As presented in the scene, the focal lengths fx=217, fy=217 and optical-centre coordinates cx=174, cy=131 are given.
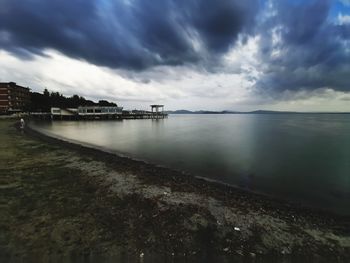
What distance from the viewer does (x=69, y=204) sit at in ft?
25.2

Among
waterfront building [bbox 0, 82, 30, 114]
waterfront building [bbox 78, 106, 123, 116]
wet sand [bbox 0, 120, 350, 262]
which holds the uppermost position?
waterfront building [bbox 0, 82, 30, 114]

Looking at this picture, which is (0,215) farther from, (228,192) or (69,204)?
(228,192)

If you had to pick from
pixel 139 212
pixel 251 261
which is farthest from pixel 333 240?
pixel 139 212

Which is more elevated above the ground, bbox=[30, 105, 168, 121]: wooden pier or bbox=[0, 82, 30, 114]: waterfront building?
bbox=[0, 82, 30, 114]: waterfront building

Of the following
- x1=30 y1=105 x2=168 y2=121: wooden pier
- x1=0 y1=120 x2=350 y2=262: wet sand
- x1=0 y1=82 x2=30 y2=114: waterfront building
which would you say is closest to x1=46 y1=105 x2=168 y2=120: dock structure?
x1=30 y1=105 x2=168 y2=121: wooden pier

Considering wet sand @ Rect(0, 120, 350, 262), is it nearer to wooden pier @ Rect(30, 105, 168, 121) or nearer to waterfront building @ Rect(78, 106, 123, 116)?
wooden pier @ Rect(30, 105, 168, 121)

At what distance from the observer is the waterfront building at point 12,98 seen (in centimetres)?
9591

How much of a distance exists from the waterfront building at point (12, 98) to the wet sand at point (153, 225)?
354ft

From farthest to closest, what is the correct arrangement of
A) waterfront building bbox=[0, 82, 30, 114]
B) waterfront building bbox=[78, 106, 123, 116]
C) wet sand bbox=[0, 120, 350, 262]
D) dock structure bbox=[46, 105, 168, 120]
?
1. waterfront building bbox=[78, 106, 123, 116]
2. dock structure bbox=[46, 105, 168, 120]
3. waterfront building bbox=[0, 82, 30, 114]
4. wet sand bbox=[0, 120, 350, 262]

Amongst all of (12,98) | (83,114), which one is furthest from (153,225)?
(12,98)

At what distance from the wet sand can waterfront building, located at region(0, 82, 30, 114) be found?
107857 millimetres

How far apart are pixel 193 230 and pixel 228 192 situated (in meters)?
4.40

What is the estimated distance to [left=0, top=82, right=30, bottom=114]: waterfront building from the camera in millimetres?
95912

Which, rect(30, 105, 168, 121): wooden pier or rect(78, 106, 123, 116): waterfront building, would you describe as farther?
rect(78, 106, 123, 116): waterfront building
